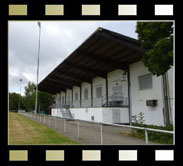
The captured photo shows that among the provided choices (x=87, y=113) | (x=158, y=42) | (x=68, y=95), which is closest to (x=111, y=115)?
(x=87, y=113)

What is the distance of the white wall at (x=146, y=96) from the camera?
1321 centimetres

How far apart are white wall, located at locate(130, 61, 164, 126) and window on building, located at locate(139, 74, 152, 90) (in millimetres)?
243

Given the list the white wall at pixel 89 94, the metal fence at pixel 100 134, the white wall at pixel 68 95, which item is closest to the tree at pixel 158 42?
the metal fence at pixel 100 134

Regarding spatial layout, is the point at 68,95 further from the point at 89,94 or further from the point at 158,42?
the point at 158,42

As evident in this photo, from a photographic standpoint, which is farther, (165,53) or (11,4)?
(165,53)

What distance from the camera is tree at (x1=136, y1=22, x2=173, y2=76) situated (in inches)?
271

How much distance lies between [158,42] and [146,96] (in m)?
8.27

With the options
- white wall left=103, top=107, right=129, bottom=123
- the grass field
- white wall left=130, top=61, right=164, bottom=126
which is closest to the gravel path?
the grass field
